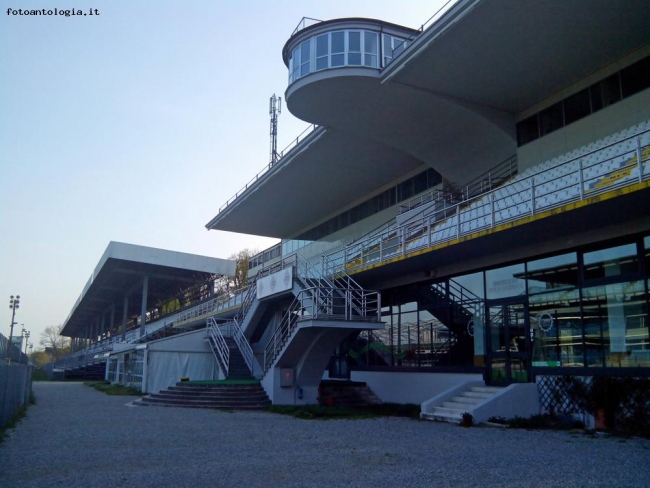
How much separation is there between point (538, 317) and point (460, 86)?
25.8 feet

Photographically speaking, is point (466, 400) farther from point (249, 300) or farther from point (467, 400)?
point (249, 300)

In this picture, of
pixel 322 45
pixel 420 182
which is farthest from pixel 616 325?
pixel 322 45

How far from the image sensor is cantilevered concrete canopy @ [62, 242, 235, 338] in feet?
143

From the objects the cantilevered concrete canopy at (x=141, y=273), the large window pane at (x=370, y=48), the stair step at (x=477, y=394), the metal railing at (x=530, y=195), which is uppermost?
the large window pane at (x=370, y=48)

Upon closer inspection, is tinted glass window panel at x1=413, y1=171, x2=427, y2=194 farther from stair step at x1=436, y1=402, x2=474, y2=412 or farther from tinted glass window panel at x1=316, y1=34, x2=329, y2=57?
stair step at x1=436, y1=402, x2=474, y2=412

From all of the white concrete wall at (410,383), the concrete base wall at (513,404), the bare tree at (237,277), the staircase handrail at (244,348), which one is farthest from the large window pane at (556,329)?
the bare tree at (237,277)

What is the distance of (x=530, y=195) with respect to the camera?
15961 millimetres

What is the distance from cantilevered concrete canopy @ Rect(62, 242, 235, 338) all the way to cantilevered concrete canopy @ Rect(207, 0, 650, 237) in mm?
19177

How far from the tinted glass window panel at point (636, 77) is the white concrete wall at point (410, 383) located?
29.1 ft

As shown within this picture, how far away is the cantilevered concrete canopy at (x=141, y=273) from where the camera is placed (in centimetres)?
4359

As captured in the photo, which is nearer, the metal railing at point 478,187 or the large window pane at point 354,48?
the metal railing at point 478,187

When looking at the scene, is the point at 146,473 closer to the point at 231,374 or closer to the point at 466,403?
the point at 466,403

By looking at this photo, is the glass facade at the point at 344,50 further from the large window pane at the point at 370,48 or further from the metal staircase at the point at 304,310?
the metal staircase at the point at 304,310

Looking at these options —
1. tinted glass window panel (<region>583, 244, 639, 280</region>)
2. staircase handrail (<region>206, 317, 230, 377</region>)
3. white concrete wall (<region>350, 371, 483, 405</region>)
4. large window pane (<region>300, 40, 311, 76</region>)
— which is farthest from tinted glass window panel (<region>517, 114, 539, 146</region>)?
staircase handrail (<region>206, 317, 230, 377</region>)
